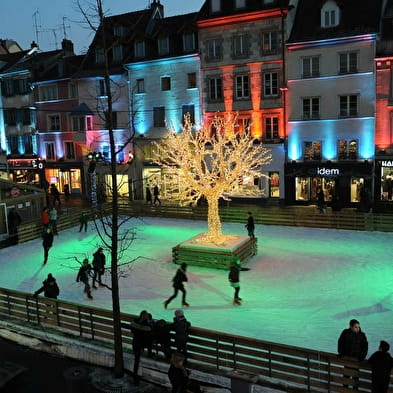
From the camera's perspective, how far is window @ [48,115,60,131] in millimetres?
42250

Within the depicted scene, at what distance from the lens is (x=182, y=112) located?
1411 inches

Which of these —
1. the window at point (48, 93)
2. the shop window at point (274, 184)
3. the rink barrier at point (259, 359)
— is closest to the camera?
the rink barrier at point (259, 359)

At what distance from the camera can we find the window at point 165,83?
36.3m

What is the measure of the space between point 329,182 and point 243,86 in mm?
8811

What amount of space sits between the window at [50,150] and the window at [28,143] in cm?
208

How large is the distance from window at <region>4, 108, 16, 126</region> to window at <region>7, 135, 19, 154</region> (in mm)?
1233

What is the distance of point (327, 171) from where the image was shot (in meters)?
31.4

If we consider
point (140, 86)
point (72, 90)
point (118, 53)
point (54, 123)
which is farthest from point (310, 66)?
point (54, 123)

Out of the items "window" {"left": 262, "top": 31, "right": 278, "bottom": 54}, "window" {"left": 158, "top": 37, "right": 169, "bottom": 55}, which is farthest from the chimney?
"window" {"left": 262, "top": 31, "right": 278, "bottom": 54}

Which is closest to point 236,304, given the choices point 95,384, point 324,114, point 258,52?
point 95,384

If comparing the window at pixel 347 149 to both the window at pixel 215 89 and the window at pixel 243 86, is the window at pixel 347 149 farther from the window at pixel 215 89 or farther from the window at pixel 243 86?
the window at pixel 215 89

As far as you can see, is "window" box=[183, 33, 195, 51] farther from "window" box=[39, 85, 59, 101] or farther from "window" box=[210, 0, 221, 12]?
"window" box=[39, 85, 59, 101]

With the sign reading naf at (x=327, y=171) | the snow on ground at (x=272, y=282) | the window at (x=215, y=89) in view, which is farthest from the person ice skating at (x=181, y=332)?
the window at (x=215, y=89)

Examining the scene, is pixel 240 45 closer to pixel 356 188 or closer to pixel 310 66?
pixel 310 66
